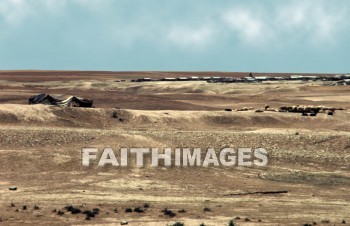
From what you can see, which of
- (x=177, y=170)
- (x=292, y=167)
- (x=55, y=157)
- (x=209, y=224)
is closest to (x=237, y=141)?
(x=292, y=167)

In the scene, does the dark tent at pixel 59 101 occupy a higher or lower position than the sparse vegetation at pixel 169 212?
higher

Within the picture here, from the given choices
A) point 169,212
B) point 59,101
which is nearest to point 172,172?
point 169,212

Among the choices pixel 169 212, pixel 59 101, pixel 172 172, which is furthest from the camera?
pixel 59 101

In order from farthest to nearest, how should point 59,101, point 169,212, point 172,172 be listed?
point 59,101 → point 172,172 → point 169,212

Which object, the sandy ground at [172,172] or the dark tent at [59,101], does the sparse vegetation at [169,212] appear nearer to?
the sandy ground at [172,172]

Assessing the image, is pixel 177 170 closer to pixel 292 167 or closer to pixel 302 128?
pixel 292 167

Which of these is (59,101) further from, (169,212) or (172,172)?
(169,212)

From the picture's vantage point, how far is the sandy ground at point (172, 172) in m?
24.6

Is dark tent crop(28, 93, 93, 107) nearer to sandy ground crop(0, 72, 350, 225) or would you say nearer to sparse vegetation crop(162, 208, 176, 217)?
sandy ground crop(0, 72, 350, 225)

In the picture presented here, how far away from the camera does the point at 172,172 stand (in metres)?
33.5

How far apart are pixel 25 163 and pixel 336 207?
602 inches

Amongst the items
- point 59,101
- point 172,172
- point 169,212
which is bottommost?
point 172,172

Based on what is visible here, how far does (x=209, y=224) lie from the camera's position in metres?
22.7

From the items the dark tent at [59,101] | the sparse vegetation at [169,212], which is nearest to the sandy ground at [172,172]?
the sparse vegetation at [169,212]
